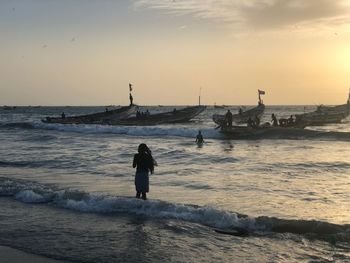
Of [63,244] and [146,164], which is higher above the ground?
[146,164]

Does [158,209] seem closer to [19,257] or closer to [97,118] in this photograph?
[19,257]

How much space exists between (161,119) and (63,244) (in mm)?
52233

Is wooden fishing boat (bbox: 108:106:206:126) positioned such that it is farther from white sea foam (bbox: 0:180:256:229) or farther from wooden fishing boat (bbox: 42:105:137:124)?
white sea foam (bbox: 0:180:256:229)

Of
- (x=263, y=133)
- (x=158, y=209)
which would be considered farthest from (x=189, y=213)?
(x=263, y=133)

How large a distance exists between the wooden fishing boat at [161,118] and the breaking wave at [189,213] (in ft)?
134

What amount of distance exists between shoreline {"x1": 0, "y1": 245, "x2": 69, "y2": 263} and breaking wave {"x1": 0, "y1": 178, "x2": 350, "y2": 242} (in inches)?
137

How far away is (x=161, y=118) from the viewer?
61.1 meters

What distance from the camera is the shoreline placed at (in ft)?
25.6

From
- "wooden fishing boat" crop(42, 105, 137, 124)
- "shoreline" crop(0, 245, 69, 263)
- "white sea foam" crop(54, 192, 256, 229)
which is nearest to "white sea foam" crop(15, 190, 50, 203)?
"white sea foam" crop(54, 192, 256, 229)

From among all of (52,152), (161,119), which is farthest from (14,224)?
(161,119)

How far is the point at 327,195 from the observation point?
13859mm

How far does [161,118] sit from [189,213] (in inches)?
1981

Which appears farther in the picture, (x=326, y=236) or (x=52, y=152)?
(x=52, y=152)

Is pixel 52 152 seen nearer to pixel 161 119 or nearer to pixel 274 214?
pixel 274 214
